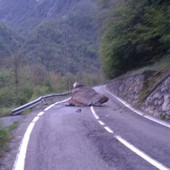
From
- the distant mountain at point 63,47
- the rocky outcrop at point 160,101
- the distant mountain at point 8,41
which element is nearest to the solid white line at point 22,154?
the rocky outcrop at point 160,101

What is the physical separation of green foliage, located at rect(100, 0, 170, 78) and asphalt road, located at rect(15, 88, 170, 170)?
7.82m

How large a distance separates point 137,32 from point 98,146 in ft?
52.6

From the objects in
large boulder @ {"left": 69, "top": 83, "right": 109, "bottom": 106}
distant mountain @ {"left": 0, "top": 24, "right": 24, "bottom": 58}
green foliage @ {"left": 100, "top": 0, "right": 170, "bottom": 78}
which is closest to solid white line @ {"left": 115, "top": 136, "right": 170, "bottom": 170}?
green foliage @ {"left": 100, "top": 0, "right": 170, "bottom": 78}

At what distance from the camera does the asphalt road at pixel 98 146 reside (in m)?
7.18

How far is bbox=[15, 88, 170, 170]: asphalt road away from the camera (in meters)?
7.18

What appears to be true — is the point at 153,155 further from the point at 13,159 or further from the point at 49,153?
the point at 13,159

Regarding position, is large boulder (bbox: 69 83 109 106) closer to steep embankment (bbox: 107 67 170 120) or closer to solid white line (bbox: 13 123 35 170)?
steep embankment (bbox: 107 67 170 120)

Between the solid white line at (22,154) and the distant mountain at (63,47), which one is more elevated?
the distant mountain at (63,47)

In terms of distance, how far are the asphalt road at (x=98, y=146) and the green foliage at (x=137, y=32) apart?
25.7ft

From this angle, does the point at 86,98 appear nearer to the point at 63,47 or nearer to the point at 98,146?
the point at 98,146

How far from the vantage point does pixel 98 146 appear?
8.92 meters

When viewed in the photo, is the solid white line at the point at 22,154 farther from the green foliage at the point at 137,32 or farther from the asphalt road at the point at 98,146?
the green foliage at the point at 137,32

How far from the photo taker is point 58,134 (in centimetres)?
1081

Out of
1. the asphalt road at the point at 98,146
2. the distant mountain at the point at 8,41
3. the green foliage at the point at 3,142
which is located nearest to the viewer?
the asphalt road at the point at 98,146
